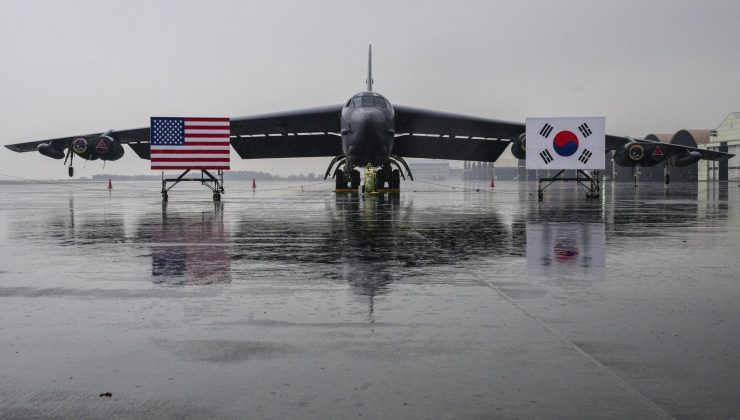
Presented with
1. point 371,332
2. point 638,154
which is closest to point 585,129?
point 638,154

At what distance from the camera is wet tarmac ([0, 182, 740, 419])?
3.19 meters

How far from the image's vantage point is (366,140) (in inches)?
1077

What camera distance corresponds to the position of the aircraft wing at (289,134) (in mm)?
31344

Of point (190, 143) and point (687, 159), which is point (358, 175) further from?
point (687, 159)

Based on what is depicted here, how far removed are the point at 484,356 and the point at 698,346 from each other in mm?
1375

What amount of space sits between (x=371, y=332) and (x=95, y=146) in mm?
28185

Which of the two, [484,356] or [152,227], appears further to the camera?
[152,227]

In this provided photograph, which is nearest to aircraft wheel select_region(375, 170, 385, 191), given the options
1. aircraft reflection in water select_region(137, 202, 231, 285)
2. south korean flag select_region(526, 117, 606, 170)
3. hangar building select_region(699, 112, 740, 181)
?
south korean flag select_region(526, 117, 606, 170)

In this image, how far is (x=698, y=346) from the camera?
13.5 ft

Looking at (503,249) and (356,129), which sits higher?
(356,129)

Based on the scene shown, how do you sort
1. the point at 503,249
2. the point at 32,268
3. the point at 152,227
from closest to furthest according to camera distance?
the point at 32,268 < the point at 503,249 < the point at 152,227

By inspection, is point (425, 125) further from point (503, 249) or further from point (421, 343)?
point (421, 343)

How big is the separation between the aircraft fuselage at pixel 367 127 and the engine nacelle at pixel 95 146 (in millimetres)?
10492

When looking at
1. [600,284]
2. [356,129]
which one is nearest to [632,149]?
[356,129]
